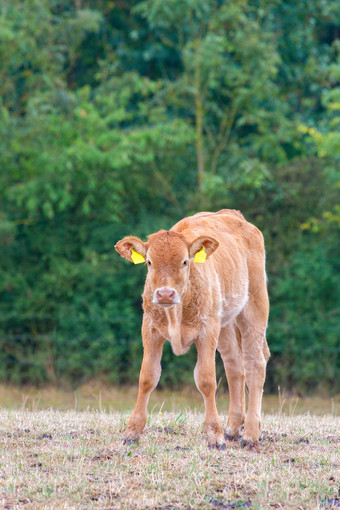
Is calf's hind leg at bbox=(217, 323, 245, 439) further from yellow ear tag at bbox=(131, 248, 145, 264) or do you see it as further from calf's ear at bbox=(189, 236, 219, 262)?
yellow ear tag at bbox=(131, 248, 145, 264)

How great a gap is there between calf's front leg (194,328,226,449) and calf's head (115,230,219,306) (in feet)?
1.83

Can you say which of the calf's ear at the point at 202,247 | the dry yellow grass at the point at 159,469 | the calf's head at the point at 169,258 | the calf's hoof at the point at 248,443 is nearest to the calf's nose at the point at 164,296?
the calf's head at the point at 169,258

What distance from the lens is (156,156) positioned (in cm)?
1741

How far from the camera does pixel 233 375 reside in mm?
7125

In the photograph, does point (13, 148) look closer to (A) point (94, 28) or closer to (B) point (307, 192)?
(A) point (94, 28)

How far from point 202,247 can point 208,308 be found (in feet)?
1.71

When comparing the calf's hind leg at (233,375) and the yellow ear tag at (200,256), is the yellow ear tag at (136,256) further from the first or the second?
the calf's hind leg at (233,375)

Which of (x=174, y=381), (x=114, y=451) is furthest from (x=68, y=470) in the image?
(x=174, y=381)

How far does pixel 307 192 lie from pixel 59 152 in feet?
17.9

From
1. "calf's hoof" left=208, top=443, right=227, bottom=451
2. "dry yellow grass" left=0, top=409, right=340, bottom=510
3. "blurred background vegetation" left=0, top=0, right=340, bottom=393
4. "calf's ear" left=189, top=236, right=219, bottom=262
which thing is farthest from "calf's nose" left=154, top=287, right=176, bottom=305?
"blurred background vegetation" left=0, top=0, right=340, bottom=393

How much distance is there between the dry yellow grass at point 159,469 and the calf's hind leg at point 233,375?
0.29 metres

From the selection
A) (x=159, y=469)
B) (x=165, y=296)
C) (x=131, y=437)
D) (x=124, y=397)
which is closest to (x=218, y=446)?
(x=131, y=437)

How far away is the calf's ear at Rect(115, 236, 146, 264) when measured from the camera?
6.24m

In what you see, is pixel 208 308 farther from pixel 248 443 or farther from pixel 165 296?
pixel 248 443
